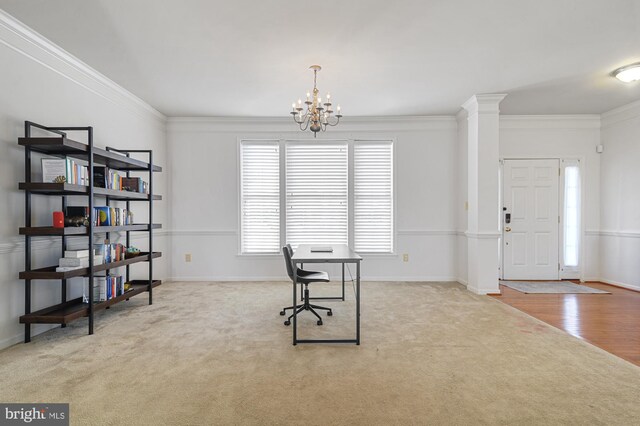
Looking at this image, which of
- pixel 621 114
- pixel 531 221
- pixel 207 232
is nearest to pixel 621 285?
pixel 531 221

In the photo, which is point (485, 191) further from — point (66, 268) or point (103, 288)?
point (66, 268)

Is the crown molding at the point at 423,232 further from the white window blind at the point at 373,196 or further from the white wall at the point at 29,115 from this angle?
the white wall at the point at 29,115

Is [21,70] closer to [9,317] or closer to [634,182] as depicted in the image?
[9,317]

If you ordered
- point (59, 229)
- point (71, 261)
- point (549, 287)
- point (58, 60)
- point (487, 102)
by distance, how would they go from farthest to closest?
point (549, 287) → point (487, 102) → point (58, 60) → point (71, 261) → point (59, 229)

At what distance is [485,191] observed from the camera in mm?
4801

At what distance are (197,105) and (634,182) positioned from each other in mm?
6900

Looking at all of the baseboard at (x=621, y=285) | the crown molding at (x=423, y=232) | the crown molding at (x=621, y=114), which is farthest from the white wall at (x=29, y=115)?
the baseboard at (x=621, y=285)

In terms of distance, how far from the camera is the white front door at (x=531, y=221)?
224 inches

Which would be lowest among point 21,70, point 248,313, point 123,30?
point 248,313

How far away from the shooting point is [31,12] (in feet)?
8.86

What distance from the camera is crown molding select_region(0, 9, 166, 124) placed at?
2.85 meters

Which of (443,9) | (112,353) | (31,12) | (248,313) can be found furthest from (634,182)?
(31,12)

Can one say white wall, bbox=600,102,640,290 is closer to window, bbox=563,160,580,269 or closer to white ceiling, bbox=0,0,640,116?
window, bbox=563,160,580,269

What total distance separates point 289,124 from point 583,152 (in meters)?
5.12
